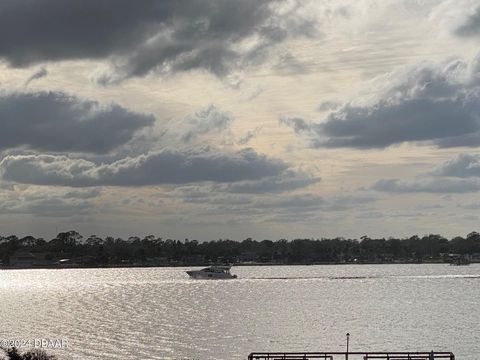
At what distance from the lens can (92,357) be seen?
A: 10888cm

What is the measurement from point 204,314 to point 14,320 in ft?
135

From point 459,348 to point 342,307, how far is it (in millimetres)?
77050

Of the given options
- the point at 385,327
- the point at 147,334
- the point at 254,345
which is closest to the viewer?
the point at 254,345

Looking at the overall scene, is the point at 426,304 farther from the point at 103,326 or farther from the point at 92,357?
the point at 92,357

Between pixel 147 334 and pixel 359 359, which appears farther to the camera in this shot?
pixel 147 334

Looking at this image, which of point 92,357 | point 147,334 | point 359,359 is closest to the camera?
point 359,359

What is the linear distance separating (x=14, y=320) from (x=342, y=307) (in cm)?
7738

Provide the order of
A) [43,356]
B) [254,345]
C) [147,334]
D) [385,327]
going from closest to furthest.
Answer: [43,356] < [254,345] < [147,334] < [385,327]

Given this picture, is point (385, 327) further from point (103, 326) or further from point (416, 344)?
point (103, 326)

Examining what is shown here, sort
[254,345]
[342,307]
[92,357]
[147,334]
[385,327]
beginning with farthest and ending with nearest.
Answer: [342,307] < [385,327] < [147,334] < [254,345] < [92,357]

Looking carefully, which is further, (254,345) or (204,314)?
(204,314)

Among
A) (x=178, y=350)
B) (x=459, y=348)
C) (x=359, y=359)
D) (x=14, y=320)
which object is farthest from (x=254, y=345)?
(x=14, y=320)

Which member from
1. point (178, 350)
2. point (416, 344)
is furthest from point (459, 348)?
point (178, 350)

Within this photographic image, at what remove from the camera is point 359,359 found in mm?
99812
